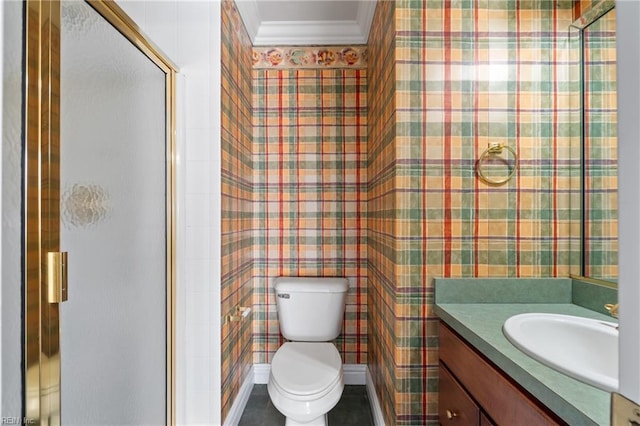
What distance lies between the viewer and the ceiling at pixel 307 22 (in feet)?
6.97

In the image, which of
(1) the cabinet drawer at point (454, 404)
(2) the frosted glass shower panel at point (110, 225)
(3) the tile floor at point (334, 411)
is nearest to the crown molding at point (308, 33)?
(2) the frosted glass shower panel at point (110, 225)

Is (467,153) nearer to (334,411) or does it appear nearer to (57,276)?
(57,276)

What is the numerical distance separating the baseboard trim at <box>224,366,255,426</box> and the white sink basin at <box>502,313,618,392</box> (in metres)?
1.44

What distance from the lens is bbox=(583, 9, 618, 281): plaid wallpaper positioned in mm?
1322

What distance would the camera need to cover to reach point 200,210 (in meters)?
1.68

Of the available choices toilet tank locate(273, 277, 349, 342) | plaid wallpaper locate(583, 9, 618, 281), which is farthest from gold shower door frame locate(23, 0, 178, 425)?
plaid wallpaper locate(583, 9, 618, 281)

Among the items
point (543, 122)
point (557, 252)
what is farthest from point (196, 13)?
point (557, 252)

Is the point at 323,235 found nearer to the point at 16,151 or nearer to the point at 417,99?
the point at 417,99

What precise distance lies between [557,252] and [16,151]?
1.84 meters

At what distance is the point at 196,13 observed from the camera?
1648 millimetres

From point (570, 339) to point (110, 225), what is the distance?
1506 mm

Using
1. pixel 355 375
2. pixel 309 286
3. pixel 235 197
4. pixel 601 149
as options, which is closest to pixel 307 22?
pixel 235 197

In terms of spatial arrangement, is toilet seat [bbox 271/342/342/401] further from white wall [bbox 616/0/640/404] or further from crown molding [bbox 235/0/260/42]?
crown molding [bbox 235/0/260/42]

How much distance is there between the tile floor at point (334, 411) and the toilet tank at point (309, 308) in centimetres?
40
